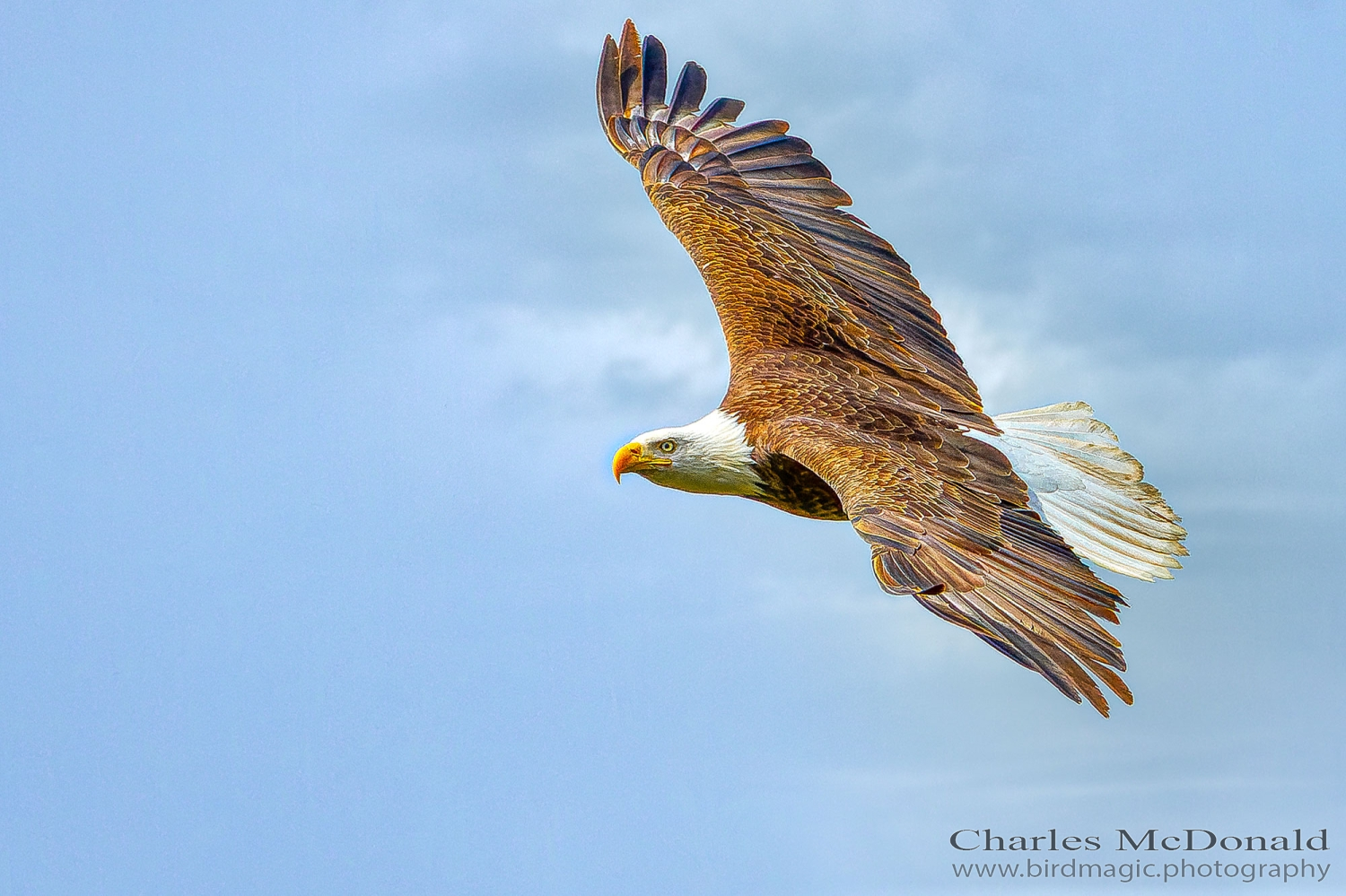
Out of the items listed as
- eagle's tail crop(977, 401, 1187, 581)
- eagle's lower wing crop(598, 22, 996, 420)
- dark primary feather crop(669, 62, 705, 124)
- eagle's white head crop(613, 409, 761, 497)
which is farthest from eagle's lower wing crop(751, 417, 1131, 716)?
dark primary feather crop(669, 62, 705, 124)

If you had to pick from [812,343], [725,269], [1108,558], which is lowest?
[1108,558]

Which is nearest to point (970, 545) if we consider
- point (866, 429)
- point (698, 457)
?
point (866, 429)

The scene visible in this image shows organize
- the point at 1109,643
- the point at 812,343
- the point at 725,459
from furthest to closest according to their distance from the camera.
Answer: the point at 812,343 → the point at 725,459 → the point at 1109,643

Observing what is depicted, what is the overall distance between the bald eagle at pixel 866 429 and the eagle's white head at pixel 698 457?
11mm

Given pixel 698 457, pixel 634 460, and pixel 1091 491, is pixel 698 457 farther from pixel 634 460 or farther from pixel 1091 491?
pixel 1091 491

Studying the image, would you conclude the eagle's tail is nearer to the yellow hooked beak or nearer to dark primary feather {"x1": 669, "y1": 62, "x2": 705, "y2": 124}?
the yellow hooked beak

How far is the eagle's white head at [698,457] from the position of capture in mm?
9812

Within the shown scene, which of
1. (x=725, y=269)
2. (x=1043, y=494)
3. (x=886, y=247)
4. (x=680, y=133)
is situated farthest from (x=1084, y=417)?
(x=680, y=133)

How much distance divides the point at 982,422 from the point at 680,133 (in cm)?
318

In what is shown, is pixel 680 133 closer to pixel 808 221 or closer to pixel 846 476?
pixel 808 221

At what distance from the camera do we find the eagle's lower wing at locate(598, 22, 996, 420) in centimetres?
1046

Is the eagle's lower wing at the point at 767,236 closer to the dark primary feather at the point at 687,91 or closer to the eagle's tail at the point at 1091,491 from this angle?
the dark primary feather at the point at 687,91

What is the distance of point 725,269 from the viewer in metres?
11.0

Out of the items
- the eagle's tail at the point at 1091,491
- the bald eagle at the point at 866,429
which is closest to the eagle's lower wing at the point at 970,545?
the bald eagle at the point at 866,429
